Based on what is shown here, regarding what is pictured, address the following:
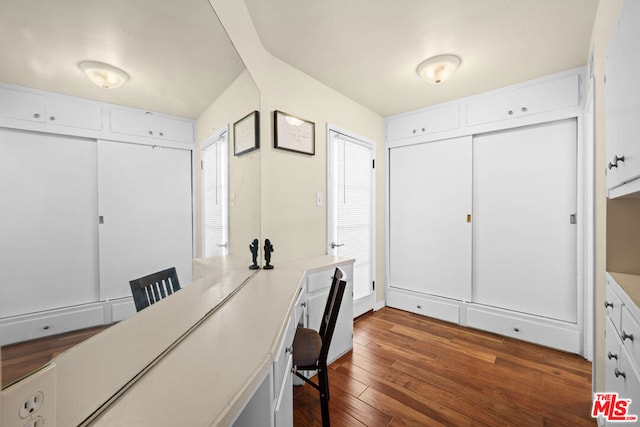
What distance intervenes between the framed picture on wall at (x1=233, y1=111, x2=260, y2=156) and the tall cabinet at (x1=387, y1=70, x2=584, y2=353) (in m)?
2.06

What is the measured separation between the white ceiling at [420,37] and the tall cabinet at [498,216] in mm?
324

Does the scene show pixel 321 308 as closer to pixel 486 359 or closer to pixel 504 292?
pixel 486 359

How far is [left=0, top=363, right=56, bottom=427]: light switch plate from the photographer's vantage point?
399mm

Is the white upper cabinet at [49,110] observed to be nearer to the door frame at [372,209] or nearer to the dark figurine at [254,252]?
the dark figurine at [254,252]

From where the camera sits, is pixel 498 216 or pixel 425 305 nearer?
pixel 498 216

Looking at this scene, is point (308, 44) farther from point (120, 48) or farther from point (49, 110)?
point (49, 110)

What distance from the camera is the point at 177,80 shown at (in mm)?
853

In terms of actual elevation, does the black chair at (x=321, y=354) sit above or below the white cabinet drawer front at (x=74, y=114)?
below

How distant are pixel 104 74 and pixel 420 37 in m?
2.03

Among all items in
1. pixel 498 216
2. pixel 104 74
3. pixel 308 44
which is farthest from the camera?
pixel 498 216

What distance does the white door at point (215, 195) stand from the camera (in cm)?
101

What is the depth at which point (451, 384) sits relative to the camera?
191 centimetres

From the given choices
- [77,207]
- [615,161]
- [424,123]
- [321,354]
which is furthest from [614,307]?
[424,123]

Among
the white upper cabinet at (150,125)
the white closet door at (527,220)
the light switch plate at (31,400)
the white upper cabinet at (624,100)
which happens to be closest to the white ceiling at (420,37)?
the white closet door at (527,220)
